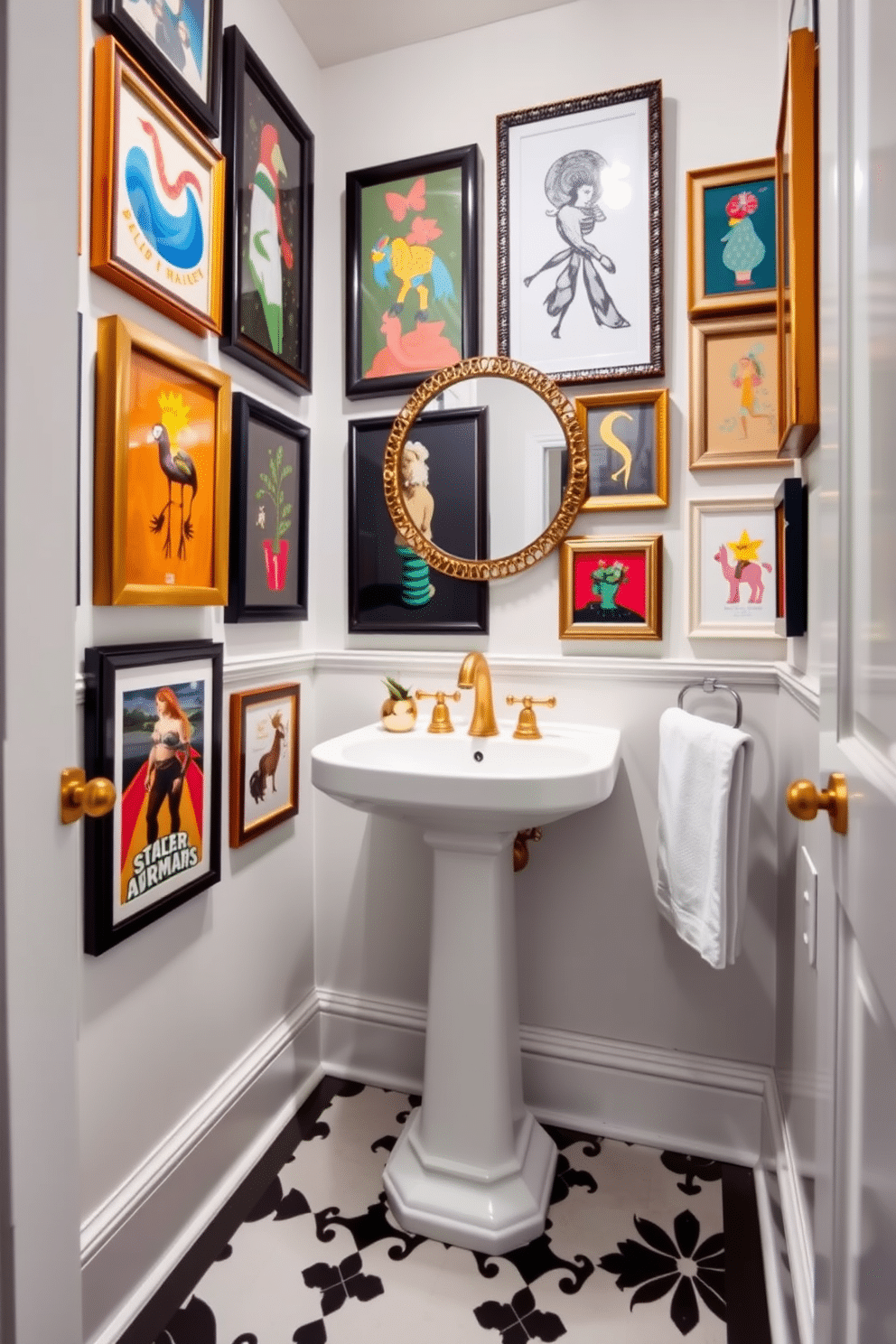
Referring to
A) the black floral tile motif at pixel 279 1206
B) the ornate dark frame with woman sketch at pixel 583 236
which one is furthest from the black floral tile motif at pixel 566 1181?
the ornate dark frame with woman sketch at pixel 583 236

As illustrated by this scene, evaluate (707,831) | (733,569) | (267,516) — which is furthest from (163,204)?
(707,831)

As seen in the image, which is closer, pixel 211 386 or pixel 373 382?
pixel 211 386

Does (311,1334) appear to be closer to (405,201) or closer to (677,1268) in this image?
(677,1268)

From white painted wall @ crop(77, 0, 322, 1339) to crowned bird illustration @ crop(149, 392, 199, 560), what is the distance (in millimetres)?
129

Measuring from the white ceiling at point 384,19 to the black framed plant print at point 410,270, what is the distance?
0.30 m

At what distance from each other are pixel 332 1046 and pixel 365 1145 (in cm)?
33

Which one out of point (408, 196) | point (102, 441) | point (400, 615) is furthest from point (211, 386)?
point (408, 196)

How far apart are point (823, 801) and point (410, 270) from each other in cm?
170

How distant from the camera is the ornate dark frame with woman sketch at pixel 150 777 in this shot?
1222 mm

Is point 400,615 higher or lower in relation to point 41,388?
lower

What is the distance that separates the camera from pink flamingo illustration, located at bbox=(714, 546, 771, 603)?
5.45 feet

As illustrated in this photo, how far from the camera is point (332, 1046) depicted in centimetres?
202

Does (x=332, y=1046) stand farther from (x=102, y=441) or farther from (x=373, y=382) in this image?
(x=373, y=382)

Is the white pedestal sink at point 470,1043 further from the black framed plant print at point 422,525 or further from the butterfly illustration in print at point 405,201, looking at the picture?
the butterfly illustration in print at point 405,201
